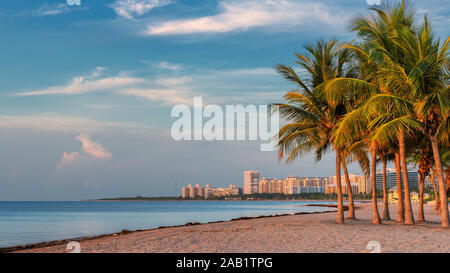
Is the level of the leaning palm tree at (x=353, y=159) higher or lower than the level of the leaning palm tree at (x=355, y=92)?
lower

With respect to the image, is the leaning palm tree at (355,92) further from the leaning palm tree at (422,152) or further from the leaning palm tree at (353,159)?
the leaning palm tree at (422,152)

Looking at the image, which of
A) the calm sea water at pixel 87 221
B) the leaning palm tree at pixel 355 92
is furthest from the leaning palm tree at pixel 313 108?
the calm sea water at pixel 87 221

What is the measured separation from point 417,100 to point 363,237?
6457 millimetres

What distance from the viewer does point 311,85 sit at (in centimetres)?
1962

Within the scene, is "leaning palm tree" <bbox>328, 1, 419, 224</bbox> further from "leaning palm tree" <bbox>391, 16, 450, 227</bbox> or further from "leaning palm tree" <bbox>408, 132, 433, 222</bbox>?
"leaning palm tree" <bbox>408, 132, 433, 222</bbox>

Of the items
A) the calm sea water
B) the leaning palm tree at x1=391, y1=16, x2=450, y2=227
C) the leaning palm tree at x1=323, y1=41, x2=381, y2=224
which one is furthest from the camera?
the calm sea water

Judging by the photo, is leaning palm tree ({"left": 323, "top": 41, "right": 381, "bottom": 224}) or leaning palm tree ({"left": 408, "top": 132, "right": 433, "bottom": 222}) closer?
leaning palm tree ({"left": 323, "top": 41, "right": 381, "bottom": 224})

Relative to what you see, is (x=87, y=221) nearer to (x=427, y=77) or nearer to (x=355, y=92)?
(x=355, y=92)

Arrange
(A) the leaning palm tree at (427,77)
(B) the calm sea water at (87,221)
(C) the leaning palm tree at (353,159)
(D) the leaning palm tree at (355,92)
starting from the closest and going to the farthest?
1. (A) the leaning palm tree at (427,77)
2. (D) the leaning palm tree at (355,92)
3. (C) the leaning palm tree at (353,159)
4. (B) the calm sea water at (87,221)

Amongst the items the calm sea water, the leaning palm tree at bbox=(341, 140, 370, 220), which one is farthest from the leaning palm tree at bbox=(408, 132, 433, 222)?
the calm sea water

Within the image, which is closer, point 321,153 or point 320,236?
point 320,236
